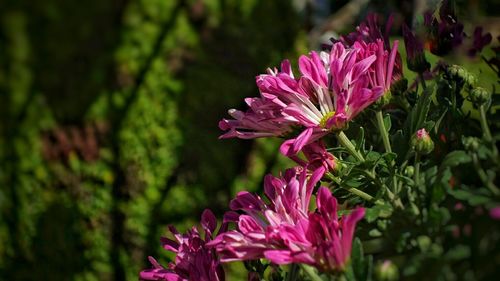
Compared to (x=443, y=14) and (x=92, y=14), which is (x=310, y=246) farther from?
(x=92, y=14)

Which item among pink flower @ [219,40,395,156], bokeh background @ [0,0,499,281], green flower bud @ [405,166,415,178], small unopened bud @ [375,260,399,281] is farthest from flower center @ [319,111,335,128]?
bokeh background @ [0,0,499,281]

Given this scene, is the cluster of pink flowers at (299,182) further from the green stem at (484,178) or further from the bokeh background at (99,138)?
the bokeh background at (99,138)

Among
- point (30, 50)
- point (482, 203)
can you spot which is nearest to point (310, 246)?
point (482, 203)

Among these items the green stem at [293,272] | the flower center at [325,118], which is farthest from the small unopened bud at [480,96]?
the green stem at [293,272]

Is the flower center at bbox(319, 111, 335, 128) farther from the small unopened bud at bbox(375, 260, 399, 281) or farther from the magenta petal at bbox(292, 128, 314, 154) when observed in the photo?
the small unopened bud at bbox(375, 260, 399, 281)

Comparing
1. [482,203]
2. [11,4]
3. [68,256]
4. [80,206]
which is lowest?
[68,256]

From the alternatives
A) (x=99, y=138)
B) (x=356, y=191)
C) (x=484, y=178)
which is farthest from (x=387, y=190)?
(x=99, y=138)
